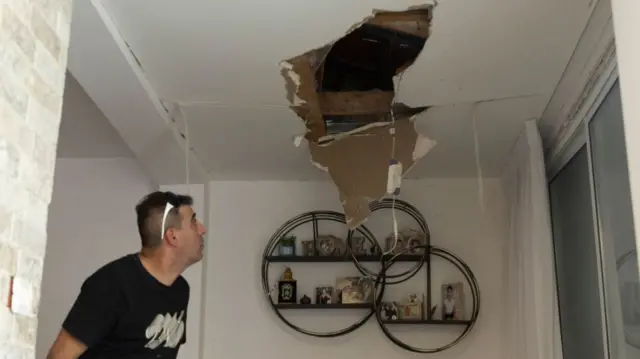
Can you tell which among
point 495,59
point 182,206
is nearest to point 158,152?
point 182,206

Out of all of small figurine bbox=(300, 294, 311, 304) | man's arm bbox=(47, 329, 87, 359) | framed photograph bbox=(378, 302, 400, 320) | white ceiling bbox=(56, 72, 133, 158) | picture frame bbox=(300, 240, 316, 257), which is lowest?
man's arm bbox=(47, 329, 87, 359)

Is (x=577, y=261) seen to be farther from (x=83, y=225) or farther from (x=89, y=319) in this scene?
(x=83, y=225)

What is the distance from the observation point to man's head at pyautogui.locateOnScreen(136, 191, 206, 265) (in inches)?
93.6

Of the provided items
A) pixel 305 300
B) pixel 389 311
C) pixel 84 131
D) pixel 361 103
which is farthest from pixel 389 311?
pixel 84 131

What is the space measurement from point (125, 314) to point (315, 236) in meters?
1.68

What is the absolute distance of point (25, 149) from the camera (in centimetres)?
143

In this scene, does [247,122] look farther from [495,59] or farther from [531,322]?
[531,322]

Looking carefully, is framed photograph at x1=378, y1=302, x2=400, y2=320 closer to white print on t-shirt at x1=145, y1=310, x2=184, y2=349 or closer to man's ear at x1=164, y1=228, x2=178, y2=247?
white print on t-shirt at x1=145, y1=310, x2=184, y2=349

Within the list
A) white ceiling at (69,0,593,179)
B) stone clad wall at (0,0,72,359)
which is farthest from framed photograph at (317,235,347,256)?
stone clad wall at (0,0,72,359)

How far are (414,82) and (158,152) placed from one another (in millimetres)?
1379

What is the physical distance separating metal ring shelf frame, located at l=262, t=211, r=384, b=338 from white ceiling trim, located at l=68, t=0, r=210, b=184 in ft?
1.85

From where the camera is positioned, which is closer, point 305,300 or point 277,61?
point 277,61

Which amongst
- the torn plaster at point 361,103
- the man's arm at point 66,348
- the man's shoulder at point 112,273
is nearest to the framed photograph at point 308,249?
the torn plaster at point 361,103

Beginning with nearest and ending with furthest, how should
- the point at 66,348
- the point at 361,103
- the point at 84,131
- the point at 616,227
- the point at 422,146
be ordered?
the point at 66,348 < the point at 616,227 < the point at 361,103 < the point at 422,146 < the point at 84,131
